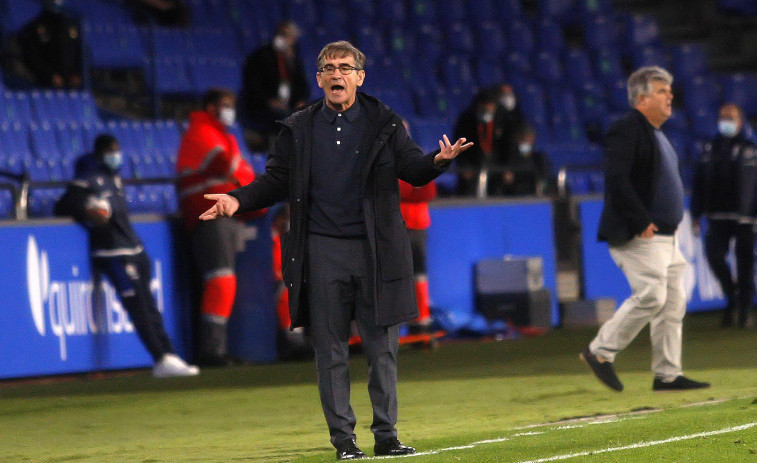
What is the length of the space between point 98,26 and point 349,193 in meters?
10.7

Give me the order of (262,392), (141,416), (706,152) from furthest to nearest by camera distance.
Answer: (706,152)
(262,392)
(141,416)

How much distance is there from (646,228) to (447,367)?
3.49 m

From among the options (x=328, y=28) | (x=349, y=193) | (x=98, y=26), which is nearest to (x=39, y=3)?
(x=98, y=26)

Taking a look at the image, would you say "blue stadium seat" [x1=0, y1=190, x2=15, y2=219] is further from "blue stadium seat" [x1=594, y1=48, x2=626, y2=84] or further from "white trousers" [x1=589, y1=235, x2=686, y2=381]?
"blue stadium seat" [x1=594, y1=48, x2=626, y2=84]

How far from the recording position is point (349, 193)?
691 centimetres

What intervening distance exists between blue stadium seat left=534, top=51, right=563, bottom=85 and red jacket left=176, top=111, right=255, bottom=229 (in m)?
10.4

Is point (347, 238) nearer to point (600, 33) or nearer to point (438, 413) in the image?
point (438, 413)

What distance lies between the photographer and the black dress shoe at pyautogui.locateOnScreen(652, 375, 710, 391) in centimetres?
977

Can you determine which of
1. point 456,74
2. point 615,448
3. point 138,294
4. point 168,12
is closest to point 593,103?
point 456,74

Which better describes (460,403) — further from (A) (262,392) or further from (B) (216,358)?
(B) (216,358)

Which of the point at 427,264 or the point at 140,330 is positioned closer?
the point at 140,330

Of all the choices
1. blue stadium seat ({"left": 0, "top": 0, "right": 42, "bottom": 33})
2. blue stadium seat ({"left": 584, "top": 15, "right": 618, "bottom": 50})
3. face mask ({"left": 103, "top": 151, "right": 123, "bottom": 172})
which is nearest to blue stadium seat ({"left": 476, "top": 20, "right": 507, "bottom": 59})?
blue stadium seat ({"left": 584, "top": 15, "right": 618, "bottom": 50})

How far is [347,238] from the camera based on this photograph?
6930 millimetres

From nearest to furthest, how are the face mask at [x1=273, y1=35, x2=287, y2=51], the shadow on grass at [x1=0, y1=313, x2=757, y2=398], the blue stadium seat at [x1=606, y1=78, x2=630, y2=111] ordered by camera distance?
the shadow on grass at [x1=0, y1=313, x2=757, y2=398] → the face mask at [x1=273, y1=35, x2=287, y2=51] → the blue stadium seat at [x1=606, y1=78, x2=630, y2=111]
